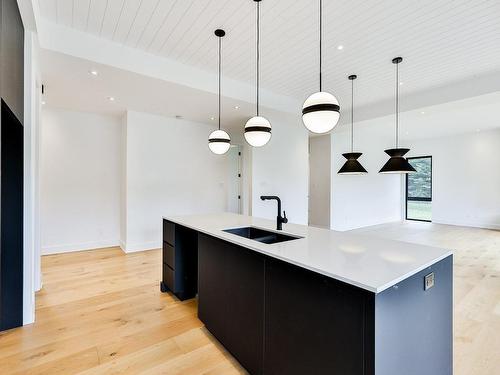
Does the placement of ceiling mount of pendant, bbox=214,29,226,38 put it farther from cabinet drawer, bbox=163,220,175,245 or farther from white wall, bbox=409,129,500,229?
white wall, bbox=409,129,500,229

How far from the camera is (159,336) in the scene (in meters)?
2.24

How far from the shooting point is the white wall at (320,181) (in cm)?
719

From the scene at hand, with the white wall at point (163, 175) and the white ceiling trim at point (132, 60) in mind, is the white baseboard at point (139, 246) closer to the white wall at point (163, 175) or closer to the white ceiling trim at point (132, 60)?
the white wall at point (163, 175)

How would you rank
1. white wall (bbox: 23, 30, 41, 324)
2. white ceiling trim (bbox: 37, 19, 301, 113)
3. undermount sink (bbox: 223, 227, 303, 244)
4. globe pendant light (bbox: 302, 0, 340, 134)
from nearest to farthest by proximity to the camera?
globe pendant light (bbox: 302, 0, 340, 134) < undermount sink (bbox: 223, 227, 303, 244) < white wall (bbox: 23, 30, 41, 324) < white ceiling trim (bbox: 37, 19, 301, 113)

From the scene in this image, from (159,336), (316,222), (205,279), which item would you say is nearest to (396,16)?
(205,279)

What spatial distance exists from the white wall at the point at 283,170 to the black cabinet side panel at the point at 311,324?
3988mm

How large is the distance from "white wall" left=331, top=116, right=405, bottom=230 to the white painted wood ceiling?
325cm

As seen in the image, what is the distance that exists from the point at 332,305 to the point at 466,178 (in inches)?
363

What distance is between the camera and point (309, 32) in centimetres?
282

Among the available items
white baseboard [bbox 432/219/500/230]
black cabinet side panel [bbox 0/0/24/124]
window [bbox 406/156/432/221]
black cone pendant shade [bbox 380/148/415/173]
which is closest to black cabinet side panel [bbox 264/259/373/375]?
black cabinet side panel [bbox 0/0/24/124]

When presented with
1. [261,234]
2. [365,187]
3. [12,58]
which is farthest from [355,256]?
[365,187]

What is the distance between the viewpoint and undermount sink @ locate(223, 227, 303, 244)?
7.29ft

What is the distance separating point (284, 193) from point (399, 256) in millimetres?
4502

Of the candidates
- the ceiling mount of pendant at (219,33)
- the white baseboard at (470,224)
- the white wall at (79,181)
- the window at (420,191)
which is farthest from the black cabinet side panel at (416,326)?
the window at (420,191)
